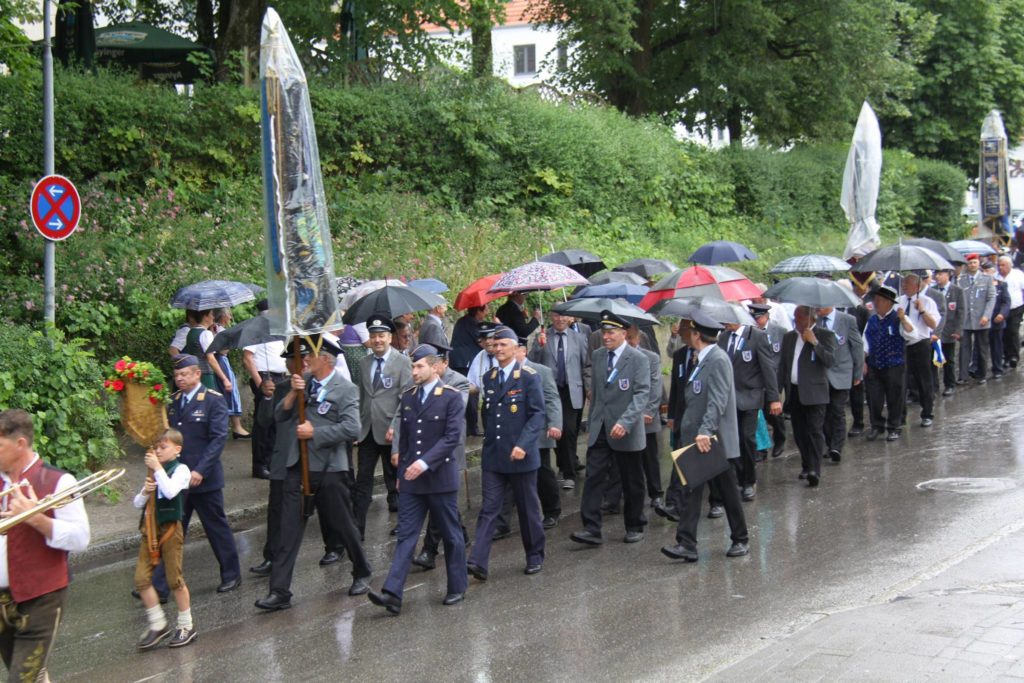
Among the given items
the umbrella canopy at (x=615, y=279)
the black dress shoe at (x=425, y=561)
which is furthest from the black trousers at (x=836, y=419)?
the black dress shoe at (x=425, y=561)

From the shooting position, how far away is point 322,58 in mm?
22625

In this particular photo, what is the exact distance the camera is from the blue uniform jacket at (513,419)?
30.1 ft

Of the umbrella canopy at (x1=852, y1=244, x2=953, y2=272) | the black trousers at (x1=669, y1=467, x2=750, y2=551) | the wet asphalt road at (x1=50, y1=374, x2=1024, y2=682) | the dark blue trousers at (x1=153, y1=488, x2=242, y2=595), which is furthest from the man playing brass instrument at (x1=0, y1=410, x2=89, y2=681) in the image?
the umbrella canopy at (x1=852, y1=244, x2=953, y2=272)

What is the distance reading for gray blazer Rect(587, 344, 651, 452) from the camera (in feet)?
32.7

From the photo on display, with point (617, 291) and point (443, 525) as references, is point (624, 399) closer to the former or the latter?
point (443, 525)

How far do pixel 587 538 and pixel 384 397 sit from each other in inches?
82.8

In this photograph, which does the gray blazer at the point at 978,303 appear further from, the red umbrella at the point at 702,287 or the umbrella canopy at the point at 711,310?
the umbrella canopy at the point at 711,310

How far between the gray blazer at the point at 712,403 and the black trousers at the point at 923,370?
6252 mm

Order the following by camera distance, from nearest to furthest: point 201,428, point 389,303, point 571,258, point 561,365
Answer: point 201,428 < point 389,303 < point 561,365 < point 571,258

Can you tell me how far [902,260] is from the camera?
47.0ft

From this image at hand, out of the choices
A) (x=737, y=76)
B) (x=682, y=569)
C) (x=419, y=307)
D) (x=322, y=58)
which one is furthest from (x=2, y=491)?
(x=737, y=76)

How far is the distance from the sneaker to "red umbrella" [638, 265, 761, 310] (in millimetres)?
6610

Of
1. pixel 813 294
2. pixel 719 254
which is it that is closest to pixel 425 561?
pixel 813 294

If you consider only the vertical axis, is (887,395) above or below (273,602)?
above
